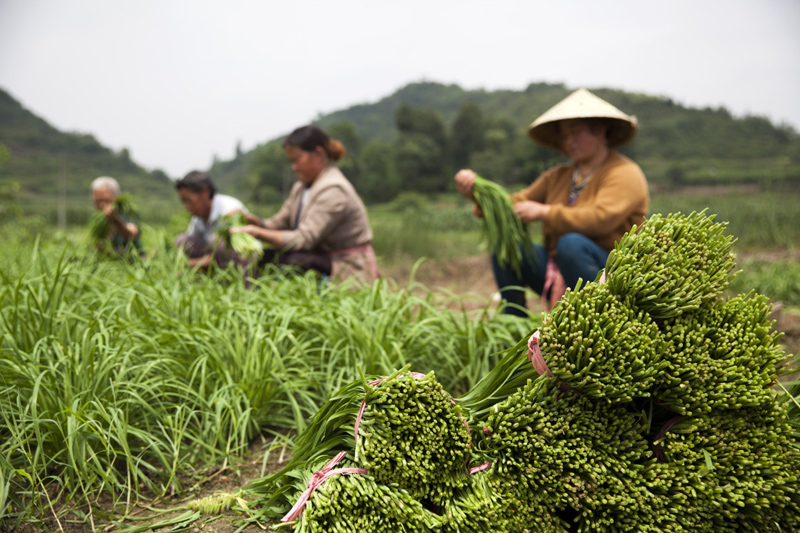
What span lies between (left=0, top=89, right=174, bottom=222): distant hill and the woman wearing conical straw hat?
1820 inches

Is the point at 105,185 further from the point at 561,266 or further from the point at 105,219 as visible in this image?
the point at 561,266

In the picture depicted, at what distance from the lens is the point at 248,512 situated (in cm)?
131

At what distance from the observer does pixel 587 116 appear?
2.45 metres

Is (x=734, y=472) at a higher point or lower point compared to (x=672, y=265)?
lower

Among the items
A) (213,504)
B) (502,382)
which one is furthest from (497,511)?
(213,504)

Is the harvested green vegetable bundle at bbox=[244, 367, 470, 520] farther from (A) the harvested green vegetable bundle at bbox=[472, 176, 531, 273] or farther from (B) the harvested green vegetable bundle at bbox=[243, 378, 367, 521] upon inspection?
(A) the harvested green vegetable bundle at bbox=[472, 176, 531, 273]

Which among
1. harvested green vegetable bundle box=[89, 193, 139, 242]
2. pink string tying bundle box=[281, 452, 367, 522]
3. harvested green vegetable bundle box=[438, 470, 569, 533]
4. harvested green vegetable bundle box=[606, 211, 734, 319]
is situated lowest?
harvested green vegetable bundle box=[438, 470, 569, 533]

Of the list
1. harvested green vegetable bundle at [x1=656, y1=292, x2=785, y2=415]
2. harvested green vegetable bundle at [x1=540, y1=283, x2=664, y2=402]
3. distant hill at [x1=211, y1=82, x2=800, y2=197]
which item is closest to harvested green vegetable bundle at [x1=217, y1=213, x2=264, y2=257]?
harvested green vegetable bundle at [x1=540, y1=283, x2=664, y2=402]

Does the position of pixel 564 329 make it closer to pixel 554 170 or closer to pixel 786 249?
pixel 554 170

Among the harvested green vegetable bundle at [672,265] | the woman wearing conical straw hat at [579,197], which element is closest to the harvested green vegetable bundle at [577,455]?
the harvested green vegetable bundle at [672,265]

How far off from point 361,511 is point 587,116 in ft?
7.04

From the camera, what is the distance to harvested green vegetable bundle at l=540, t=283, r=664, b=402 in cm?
101

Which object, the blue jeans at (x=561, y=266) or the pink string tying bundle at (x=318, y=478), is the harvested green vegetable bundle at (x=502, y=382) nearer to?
the pink string tying bundle at (x=318, y=478)

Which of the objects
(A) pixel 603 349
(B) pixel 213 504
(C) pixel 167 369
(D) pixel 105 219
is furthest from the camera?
(D) pixel 105 219
